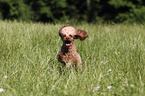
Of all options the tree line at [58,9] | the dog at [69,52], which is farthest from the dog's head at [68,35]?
the tree line at [58,9]

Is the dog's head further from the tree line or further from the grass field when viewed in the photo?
the tree line

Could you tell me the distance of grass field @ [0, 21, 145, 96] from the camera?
8.44 ft

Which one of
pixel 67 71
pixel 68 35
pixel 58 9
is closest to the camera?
pixel 68 35

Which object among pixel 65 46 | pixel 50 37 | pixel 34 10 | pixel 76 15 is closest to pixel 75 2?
pixel 76 15

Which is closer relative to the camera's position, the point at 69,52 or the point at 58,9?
the point at 69,52

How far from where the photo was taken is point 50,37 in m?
4.57

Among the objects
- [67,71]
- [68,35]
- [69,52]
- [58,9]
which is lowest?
[58,9]

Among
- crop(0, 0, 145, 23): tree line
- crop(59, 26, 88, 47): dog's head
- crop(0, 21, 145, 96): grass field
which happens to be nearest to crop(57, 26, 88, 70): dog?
crop(59, 26, 88, 47): dog's head

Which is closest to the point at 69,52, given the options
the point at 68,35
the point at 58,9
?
the point at 68,35

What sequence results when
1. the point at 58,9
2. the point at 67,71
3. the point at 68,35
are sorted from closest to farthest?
the point at 68,35 → the point at 67,71 → the point at 58,9

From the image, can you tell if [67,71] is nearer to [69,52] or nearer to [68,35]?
[69,52]

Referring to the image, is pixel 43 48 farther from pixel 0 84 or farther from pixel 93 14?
pixel 93 14

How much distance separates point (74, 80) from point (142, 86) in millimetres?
931

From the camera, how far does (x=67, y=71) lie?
314 centimetres
